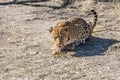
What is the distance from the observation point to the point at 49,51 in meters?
6.23

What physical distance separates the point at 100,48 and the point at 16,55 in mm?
1297

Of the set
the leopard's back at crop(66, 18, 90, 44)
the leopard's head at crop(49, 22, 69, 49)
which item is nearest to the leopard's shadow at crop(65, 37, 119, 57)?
the leopard's back at crop(66, 18, 90, 44)

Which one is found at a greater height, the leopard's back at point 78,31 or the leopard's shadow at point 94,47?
the leopard's back at point 78,31

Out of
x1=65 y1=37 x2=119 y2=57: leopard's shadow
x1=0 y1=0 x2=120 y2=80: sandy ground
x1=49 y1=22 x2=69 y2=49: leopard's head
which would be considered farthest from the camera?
x1=65 y1=37 x2=119 y2=57: leopard's shadow

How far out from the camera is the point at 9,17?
8.47 meters

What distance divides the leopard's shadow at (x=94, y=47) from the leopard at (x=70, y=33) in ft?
0.29

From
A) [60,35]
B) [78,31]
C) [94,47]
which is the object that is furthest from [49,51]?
[94,47]

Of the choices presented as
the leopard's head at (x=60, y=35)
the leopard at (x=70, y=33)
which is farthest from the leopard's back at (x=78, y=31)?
the leopard's head at (x=60, y=35)

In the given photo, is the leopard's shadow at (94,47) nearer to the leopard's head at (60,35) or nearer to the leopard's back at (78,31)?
the leopard's back at (78,31)

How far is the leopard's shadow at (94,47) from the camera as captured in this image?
20.0ft

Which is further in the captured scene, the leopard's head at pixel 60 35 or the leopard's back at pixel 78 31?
the leopard's back at pixel 78 31

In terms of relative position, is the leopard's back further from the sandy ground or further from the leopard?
the sandy ground

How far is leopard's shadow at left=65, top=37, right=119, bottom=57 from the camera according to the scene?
6.09 meters

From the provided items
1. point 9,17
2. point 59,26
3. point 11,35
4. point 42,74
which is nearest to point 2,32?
point 11,35
